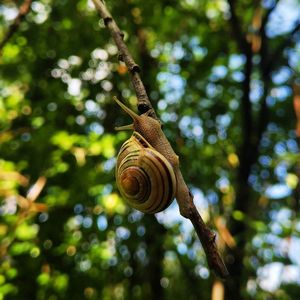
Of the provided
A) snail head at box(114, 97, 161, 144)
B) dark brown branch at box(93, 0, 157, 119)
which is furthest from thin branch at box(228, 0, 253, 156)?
snail head at box(114, 97, 161, 144)

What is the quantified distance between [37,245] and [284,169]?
324cm

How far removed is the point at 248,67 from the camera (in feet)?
16.9

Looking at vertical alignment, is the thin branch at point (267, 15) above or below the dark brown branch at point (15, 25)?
below

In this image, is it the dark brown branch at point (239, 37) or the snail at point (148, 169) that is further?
the dark brown branch at point (239, 37)

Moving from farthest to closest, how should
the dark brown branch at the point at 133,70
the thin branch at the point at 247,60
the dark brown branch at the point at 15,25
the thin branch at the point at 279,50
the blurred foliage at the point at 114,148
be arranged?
1. the thin branch at the point at 279,50
2. the thin branch at the point at 247,60
3. the blurred foliage at the point at 114,148
4. the dark brown branch at the point at 15,25
5. the dark brown branch at the point at 133,70

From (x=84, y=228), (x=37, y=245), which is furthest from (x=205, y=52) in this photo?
(x=37, y=245)

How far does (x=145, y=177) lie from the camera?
156 centimetres

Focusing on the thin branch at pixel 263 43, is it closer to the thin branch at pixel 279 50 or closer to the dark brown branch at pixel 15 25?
the thin branch at pixel 279 50

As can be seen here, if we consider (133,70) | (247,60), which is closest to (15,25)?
(133,70)

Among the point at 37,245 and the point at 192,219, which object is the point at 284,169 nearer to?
the point at 37,245

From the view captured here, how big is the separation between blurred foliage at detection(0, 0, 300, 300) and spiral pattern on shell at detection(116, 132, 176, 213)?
240 centimetres

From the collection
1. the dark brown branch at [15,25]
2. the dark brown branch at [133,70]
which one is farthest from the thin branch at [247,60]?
the dark brown branch at [133,70]

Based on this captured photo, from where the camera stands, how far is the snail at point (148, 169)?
1475 millimetres

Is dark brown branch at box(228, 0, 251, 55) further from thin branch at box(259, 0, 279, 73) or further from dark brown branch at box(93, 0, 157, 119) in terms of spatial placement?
dark brown branch at box(93, 0, 157, 119)
